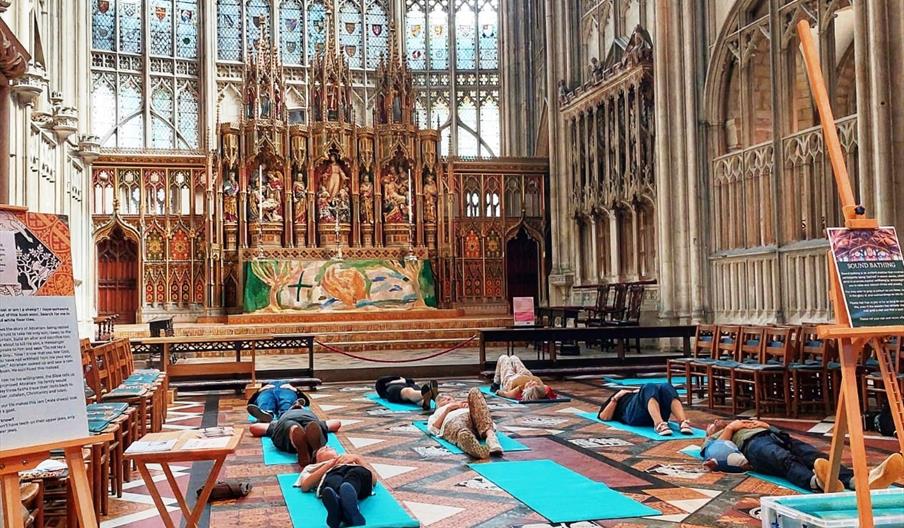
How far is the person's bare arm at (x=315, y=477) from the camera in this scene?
18.0ft

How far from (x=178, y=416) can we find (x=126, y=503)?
397cm

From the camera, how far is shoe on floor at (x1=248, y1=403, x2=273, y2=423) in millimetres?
7891

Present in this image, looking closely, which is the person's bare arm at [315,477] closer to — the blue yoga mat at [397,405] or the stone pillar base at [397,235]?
the blue yoga mat at [397,405]

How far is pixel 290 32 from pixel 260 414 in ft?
71.5

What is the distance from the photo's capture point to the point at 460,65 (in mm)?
28469

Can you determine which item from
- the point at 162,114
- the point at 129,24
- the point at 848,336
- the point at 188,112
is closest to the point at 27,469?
the point at 848,336

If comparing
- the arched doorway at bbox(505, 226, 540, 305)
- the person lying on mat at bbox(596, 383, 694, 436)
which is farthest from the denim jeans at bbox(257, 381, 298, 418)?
the arched doorway at bbox(505, 226, 540, 305)

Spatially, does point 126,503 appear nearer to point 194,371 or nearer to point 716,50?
point 194,371

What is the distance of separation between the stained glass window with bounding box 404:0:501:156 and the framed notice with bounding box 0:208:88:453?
25421 millimetres

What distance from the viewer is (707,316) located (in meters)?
14.8

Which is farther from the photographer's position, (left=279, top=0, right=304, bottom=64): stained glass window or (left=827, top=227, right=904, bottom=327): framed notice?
(left=279, top=0, right=304, bottom=64): stained glass window

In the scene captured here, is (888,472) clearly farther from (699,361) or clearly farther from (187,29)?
(187,29)

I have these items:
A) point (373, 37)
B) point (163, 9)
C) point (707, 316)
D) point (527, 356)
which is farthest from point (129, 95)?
point (707, 316)

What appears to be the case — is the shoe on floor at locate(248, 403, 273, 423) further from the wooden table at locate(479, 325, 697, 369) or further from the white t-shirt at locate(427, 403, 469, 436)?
the wooden table at locate(479, 325, 697, 369)
